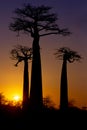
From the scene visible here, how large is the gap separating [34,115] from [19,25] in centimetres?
1403

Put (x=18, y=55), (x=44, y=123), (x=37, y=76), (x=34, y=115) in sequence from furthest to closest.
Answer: (x=18, y=55) → (x=37, y=76) → (x=34, y=115) → (x=44, y=123)

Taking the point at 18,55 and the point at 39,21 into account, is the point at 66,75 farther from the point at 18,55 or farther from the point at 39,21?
the point at 39,21

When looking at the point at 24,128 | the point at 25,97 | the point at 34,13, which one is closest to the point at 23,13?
the point at 34,13

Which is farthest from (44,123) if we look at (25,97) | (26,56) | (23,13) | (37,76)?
(26,56)

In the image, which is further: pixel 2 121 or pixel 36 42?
pixel 36 42

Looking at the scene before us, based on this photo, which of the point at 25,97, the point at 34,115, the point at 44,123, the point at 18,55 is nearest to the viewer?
the point at 44,123

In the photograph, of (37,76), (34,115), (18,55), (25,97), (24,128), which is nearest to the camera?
(24,128)

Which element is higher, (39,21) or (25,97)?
(39,21)

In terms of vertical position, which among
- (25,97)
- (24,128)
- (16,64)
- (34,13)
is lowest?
(24,128)

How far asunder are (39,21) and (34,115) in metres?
14.2

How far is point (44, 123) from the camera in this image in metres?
15.8

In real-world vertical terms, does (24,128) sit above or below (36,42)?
below

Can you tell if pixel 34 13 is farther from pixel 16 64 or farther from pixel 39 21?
pixel 16 64

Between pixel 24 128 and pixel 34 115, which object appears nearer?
pixel 24 128
